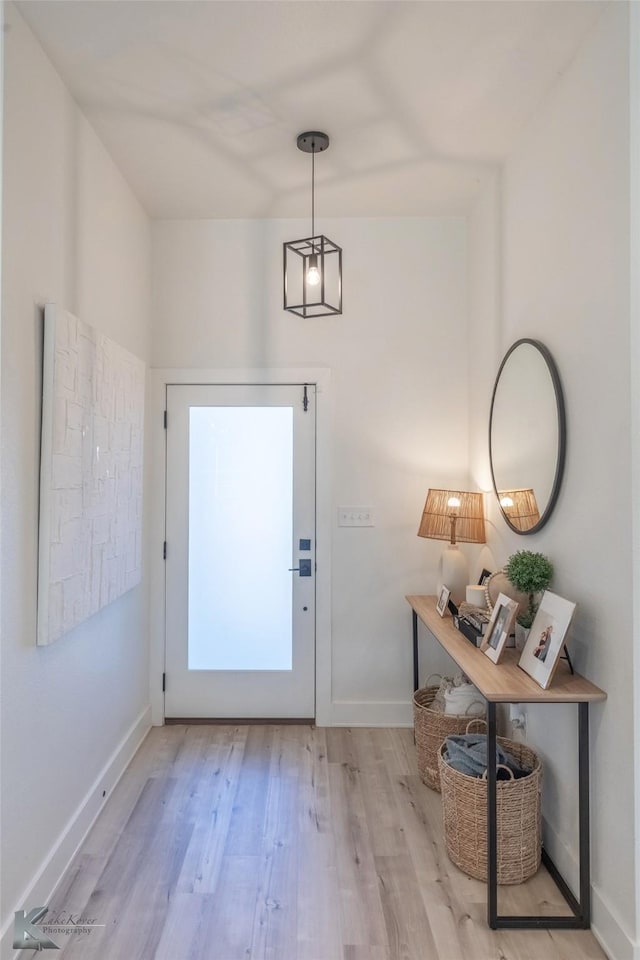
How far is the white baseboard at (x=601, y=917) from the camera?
161 cm

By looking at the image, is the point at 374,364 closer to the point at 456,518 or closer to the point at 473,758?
the point at 456,518

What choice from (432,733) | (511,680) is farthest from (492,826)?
(432,733)

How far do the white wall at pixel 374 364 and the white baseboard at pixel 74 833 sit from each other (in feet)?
3.73

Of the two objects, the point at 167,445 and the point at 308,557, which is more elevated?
the point at 167,445

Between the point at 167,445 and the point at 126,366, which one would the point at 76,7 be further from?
the point at 167,445

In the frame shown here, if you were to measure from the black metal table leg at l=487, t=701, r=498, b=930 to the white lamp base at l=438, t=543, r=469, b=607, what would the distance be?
100 centimetres

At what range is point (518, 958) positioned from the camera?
66.1 inches

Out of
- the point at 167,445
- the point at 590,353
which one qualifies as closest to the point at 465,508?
the point at 590,353

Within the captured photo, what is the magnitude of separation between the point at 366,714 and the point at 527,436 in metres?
1.84

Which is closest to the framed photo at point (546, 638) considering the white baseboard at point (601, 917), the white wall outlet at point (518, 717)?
the white wall outlet at point (518, 717)

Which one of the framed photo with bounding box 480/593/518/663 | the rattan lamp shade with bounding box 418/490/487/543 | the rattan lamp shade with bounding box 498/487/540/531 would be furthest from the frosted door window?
the framed photo with bounding box 480/593/518/663

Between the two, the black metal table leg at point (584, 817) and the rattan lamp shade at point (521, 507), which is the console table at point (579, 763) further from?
the rattan lamp shade at point (521, 507)

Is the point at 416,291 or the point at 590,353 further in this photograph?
the point at 416,291

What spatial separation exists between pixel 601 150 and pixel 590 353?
62cm
